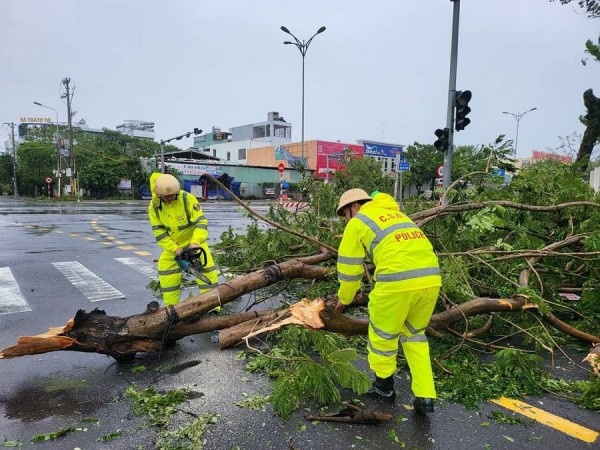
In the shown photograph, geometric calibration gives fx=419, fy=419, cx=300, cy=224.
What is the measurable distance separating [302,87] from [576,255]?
22171 millimetres

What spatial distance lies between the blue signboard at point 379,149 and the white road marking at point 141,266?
1624 inches

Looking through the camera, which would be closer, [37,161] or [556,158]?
[556,158]

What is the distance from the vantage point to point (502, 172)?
6090mm

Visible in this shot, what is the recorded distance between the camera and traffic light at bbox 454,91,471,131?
9805 mm

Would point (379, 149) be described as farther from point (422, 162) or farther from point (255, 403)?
point (255, 403)

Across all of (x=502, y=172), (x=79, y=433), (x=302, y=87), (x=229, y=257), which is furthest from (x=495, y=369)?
(x=302, y=87)

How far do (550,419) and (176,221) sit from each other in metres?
3.72

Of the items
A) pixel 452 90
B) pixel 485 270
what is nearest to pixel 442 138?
pixel 452 90

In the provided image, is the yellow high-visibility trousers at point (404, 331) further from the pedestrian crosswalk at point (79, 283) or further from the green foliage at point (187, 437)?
the pedestrian crosswalk at point (79, 283)

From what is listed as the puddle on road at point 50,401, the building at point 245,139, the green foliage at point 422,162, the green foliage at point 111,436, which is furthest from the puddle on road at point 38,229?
the building at point 245,139

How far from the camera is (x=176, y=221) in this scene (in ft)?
14.9

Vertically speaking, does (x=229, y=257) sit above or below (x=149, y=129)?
below

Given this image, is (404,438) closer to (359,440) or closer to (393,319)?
(359,440)

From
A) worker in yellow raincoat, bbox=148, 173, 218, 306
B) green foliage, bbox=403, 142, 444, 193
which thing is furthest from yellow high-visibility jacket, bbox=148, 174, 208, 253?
green foliage, bbox=403, 142, 444, 193
